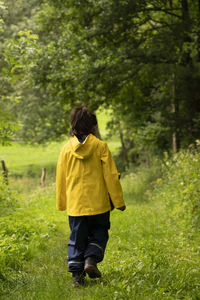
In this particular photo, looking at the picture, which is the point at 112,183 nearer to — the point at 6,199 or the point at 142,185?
the point at 6,199

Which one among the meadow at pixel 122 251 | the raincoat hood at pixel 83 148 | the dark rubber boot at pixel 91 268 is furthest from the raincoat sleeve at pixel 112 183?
the meadow at pixel 122 251

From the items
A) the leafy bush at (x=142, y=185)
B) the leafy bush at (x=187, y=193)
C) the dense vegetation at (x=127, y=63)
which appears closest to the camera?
the leafy bush at (x=187, y=193)

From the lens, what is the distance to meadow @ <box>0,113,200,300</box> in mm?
3820

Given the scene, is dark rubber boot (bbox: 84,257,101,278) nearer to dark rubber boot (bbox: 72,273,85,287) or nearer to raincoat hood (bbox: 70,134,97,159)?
dark rubber boot (bbox: 72,273,85,287)

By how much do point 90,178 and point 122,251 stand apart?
1.74 metres

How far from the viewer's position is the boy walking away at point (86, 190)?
4188 mm

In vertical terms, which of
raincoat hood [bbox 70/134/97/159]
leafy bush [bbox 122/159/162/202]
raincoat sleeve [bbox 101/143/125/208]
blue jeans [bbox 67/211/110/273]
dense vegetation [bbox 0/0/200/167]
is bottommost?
leafy bush [bbox 122/159/162/202]

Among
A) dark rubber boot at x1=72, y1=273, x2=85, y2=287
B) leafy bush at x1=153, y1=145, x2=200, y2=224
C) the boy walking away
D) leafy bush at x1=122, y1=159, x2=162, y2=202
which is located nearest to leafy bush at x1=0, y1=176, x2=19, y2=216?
the boy walking away

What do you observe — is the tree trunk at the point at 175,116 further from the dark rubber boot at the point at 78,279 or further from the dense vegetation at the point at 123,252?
the dark rubber boot at the point at 78,279

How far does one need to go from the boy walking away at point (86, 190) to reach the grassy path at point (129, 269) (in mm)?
318

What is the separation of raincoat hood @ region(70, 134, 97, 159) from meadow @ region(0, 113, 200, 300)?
1357mm

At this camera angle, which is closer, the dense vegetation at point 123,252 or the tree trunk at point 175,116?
the dense vegetation at point 123,252

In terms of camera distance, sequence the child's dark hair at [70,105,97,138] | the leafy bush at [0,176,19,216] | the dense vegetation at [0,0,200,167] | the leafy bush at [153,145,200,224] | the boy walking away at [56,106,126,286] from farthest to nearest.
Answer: the dense vegetation at [0,0,200,167] → the leafy bush at [153,145,200,224] → the leafy bush at [0,176,19,216] → the child's dark hair at [70,105,97,138] → the boy walking away at [56,106,126,286]

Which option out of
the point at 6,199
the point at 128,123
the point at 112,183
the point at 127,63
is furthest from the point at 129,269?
the point at 128,123
